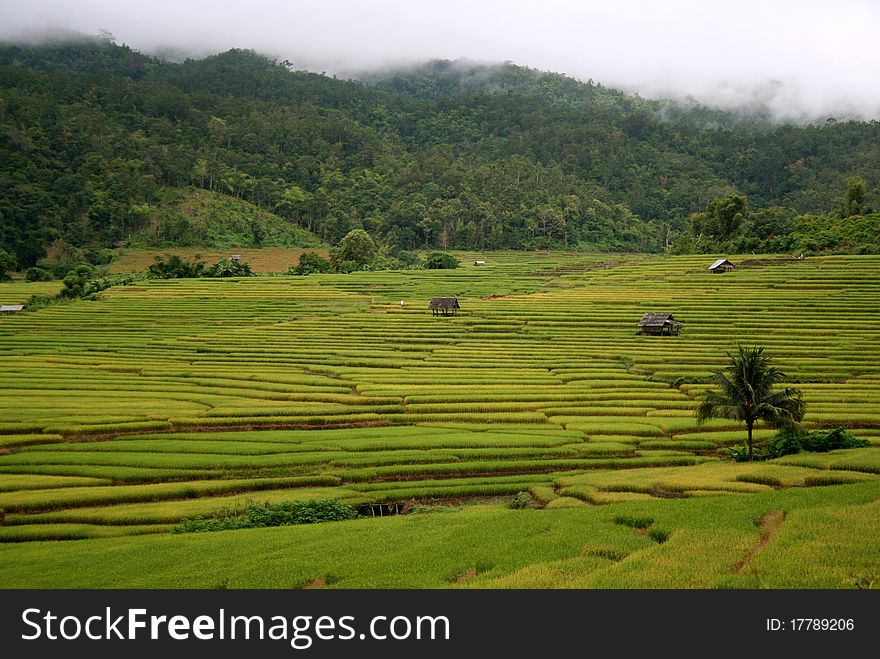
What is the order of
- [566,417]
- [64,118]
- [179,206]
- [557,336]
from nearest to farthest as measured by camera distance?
[566,417]
[557,336]
[179,206]
[64,118]

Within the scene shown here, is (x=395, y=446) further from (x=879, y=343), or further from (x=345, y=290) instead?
(x=345, y=290)

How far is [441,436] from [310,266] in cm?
8551

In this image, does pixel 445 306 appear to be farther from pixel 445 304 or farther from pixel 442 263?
pixel 442 263

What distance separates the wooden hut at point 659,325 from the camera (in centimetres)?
6022

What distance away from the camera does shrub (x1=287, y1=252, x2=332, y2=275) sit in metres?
113

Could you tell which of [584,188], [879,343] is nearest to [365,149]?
[584,188]

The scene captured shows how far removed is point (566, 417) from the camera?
37.8 metres

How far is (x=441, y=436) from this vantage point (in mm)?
33219

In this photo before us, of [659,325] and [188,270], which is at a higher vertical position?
[188,270]

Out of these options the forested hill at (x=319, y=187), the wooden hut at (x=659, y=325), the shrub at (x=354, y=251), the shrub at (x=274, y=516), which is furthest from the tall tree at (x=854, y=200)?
the shrub at (x=274, y=516)

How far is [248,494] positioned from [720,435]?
66.5 ft

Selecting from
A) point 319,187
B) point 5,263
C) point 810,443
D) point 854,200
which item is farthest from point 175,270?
point 854,200

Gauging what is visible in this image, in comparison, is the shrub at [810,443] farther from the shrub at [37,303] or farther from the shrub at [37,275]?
the shrub at [37,275]

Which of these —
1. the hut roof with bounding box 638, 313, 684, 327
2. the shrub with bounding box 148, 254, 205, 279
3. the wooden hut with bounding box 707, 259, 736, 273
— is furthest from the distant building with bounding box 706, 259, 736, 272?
the shrub with bounding box 148, 254, 205, 279
